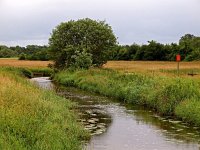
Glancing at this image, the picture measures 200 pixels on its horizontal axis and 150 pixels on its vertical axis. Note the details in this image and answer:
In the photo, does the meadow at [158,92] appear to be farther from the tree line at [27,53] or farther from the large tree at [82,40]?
the tree line at [27,53]

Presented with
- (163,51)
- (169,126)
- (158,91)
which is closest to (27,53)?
(163,51)

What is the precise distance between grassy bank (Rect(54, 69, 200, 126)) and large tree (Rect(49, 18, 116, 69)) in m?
14.2

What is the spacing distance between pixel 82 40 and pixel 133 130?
119 ft

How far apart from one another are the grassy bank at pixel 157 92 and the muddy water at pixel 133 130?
0.74 meters

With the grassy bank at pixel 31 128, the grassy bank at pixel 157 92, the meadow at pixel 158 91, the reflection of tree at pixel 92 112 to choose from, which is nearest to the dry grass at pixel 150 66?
the meadow at pixel 158 91

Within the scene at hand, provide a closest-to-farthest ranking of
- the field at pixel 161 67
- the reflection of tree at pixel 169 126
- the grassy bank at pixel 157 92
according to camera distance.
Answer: the reflection of tree at pixel 169 126 < the grassy bank at pixel 157 92 < the field at pixel 161 67

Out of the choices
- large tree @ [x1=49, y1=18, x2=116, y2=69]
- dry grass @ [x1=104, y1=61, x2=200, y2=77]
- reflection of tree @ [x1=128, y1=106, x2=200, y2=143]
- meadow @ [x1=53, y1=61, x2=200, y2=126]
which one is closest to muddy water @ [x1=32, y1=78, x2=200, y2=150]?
reflection of tree @ [x1=128, y1=106, x2=200, y2=143]

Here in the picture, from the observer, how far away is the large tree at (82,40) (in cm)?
5295

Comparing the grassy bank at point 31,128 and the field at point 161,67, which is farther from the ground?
the field at point 161,67

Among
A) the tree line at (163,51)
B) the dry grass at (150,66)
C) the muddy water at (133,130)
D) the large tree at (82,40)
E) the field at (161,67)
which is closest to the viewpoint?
the muddy water at (133,130)

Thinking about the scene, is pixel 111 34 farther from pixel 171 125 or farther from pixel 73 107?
pixel 171 125

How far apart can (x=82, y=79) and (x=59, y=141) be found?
2945cm

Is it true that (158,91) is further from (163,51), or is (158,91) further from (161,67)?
(163,51)

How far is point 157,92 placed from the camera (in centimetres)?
2470
